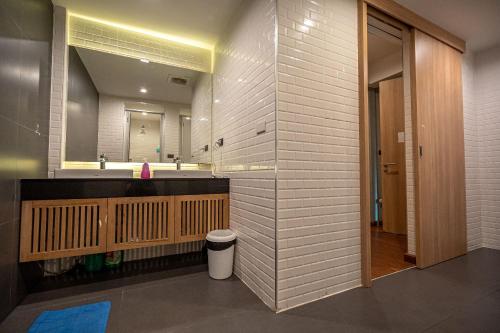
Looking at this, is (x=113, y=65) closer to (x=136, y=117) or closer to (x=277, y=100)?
(x=136, y=117)

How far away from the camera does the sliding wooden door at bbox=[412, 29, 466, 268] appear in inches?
91.0

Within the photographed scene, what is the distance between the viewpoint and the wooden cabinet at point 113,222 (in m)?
1.75

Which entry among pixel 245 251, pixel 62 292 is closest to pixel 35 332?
pixel 62 292

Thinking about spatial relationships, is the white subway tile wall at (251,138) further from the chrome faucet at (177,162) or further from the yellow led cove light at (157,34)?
the chrome faucet at (177,162)

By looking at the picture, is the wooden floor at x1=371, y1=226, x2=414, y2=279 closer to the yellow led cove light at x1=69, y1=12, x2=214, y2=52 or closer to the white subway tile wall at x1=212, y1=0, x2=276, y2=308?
the white subway tile wall at x1=212, y1=0, x2=276, y2=308

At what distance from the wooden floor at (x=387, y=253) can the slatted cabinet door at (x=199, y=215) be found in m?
1.58

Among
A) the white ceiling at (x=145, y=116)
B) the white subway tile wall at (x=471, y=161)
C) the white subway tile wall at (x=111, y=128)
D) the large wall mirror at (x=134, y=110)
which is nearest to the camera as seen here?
the large wall mirror at (x=134, y=110)

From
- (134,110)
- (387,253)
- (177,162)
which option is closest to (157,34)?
(134,110)

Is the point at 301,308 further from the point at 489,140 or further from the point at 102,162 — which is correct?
the point at 489,140

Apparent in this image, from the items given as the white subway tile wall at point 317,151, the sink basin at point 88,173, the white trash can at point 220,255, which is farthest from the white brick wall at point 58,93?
the white subway tile wall at point 317,151

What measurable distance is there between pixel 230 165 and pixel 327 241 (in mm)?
1191

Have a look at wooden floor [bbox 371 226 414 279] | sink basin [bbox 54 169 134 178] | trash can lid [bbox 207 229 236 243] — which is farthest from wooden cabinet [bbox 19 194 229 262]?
wooden floor [bbox 371 226 414 279]

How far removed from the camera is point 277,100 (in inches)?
63.4

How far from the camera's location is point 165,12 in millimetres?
2281
